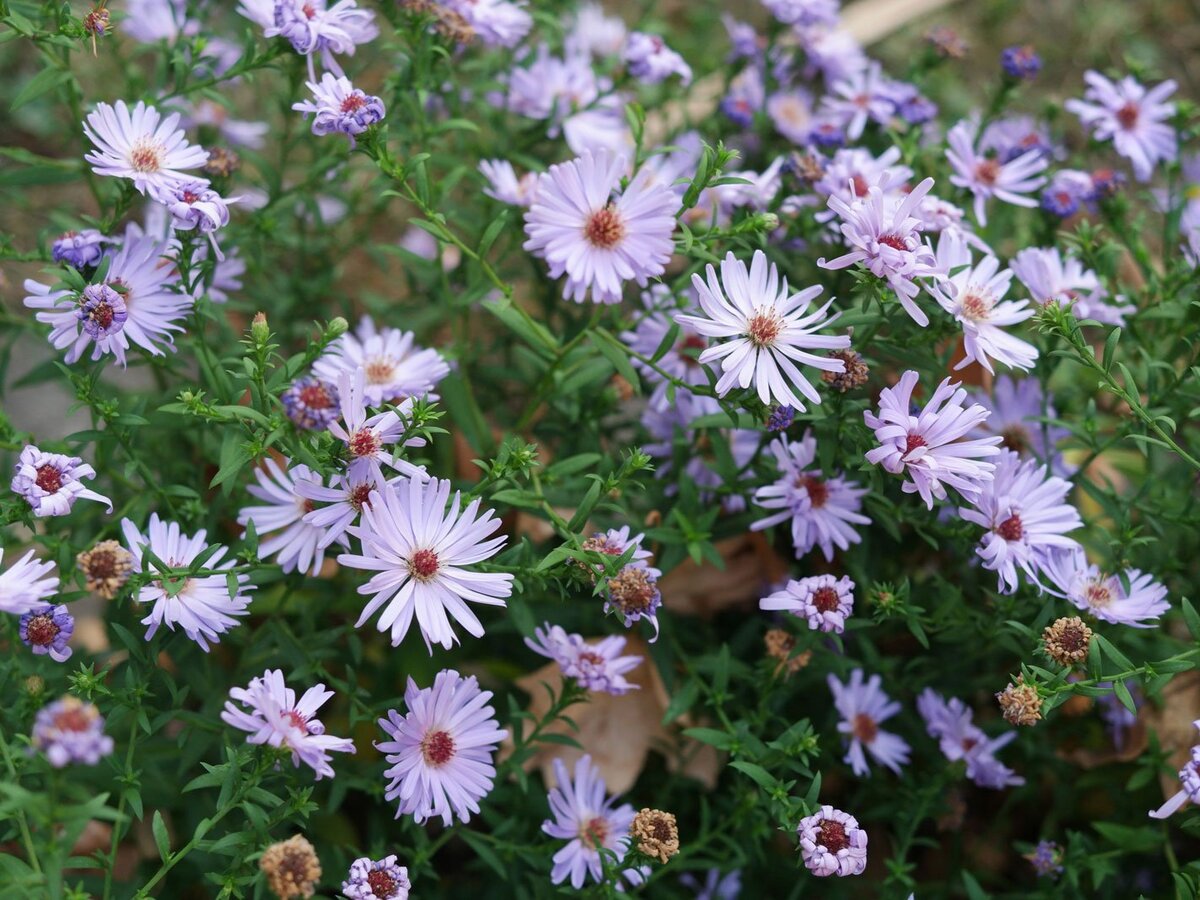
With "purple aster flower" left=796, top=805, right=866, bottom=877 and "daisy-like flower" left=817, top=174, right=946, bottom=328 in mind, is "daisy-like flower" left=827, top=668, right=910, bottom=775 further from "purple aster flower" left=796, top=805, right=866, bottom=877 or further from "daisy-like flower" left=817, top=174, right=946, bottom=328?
"daisy-like flower" left=817, top=174, right=946, bottom=328

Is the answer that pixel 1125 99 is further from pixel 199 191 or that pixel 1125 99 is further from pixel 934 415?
pixel 199 191

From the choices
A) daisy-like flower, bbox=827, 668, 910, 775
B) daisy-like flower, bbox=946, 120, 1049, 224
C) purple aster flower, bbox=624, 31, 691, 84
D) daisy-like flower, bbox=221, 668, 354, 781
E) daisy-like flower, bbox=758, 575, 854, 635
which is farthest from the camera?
purple aster flower, bbox=624, 31, 691, 84

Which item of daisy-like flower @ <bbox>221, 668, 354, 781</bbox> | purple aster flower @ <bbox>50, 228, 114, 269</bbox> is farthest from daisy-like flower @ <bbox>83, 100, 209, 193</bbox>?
daisy-like flower @ <bbox>221, 668, 354, 781</bbox>

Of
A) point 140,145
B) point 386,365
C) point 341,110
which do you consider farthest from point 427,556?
point 140,145

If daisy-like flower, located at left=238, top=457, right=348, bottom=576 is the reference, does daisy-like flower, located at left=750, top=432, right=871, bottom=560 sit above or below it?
above

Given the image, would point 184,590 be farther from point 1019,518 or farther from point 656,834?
point 1019,518

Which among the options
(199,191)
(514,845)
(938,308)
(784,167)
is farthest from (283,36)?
(514,845)
